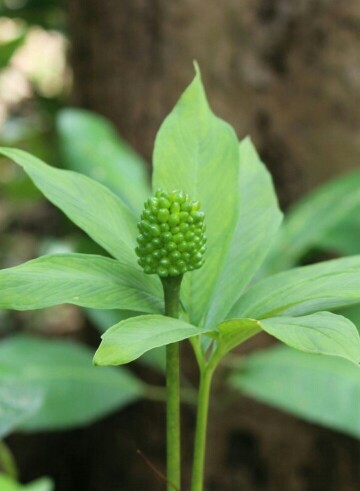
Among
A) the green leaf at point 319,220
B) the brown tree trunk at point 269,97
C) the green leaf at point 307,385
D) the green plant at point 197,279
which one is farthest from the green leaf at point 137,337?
the brown tree trunk at point 269,97

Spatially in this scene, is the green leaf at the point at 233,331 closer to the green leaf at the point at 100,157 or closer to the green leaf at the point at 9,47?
the green leaf at the point at 100,157

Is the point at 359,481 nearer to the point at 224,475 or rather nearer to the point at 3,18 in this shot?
the point at 224,475

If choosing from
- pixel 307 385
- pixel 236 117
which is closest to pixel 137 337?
pixel 307 385

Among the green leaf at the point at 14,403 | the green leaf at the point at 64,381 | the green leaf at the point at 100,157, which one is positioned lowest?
the green leaf at the point at 64,381

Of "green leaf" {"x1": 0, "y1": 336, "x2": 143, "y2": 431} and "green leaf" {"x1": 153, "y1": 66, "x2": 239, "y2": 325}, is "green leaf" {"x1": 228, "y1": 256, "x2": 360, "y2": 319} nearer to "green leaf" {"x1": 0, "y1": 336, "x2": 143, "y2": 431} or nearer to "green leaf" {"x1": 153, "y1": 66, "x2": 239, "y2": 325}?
"green leaf" {"x1": 153, "y1": 66, "x2": 239, "y2": 325}

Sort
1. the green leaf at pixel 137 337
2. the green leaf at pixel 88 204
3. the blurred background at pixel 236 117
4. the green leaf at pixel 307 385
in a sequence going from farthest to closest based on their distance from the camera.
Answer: the blurred background at pixel 236 117 → the green leaf at pixel 307 385 → the green leaf at pixel 88 204 → the green leaf at pixel 137 337

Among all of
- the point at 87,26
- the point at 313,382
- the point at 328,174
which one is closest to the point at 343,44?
the point at 328,174

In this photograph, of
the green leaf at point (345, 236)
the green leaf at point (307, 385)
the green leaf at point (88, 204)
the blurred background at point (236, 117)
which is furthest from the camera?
the blurred background at point (236, 117)
